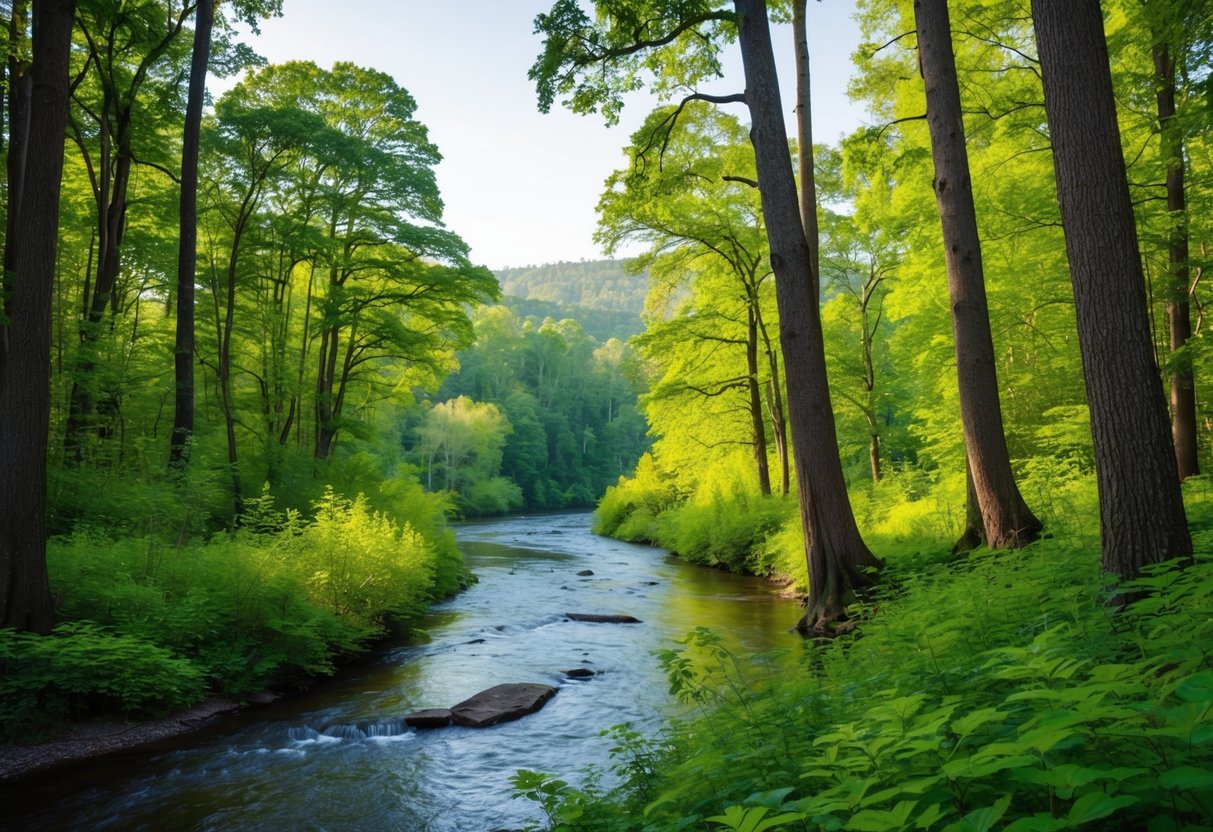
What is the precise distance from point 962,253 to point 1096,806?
25.0ft

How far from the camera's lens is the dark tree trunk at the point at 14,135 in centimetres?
869

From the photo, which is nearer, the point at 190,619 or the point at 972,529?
the point at 190,619

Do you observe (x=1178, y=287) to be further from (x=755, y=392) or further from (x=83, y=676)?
(x=83, y=676)

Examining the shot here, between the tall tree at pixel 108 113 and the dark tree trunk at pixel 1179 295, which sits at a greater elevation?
the tall tree at pixel 108 113

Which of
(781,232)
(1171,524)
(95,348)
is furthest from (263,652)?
(1171,524)

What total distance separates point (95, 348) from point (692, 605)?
11302mm

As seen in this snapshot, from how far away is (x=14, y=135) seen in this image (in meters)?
10.2

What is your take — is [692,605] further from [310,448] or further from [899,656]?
[310,448]

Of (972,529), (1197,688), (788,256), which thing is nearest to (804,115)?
(788,256)

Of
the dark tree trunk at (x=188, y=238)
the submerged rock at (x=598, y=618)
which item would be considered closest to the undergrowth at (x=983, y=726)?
the submerged rock at (x=598, y=618)

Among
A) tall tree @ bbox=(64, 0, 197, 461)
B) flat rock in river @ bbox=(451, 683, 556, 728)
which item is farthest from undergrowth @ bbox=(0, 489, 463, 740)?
tall tree @ bbox=(64, 0, 197, 461)

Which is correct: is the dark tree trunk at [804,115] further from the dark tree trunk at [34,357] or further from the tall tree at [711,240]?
the dark tree trunk at [34,357]

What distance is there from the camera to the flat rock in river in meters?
7.77

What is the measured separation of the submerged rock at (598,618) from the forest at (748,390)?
284 centimetres
